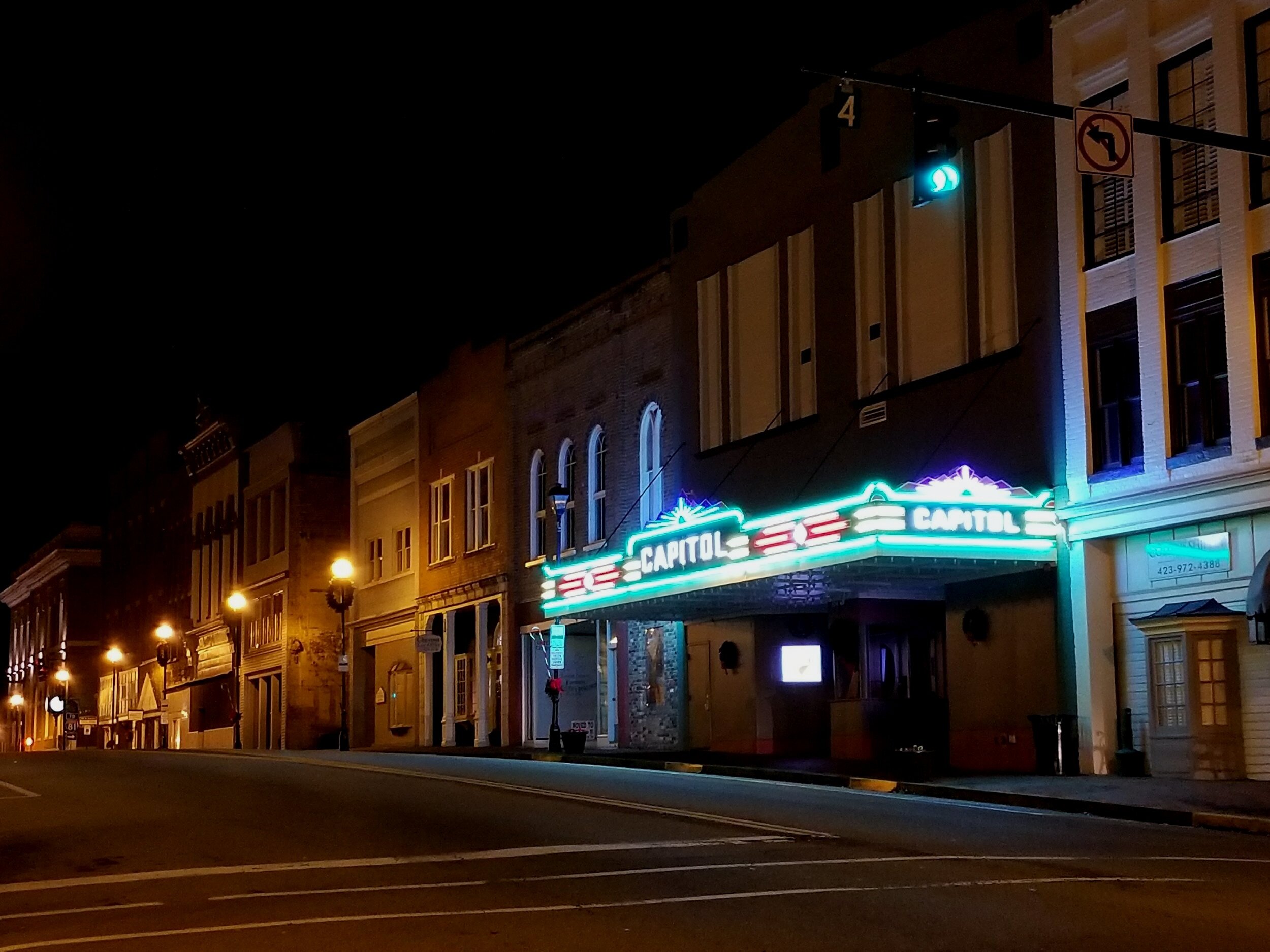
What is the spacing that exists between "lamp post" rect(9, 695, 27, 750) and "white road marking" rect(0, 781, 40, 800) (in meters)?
95.4

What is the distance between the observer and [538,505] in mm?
42719

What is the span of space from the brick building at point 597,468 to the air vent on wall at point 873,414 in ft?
22.5

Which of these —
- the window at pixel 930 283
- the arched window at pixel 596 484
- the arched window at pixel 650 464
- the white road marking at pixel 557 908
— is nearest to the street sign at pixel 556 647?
the arched window at pixel 650 464

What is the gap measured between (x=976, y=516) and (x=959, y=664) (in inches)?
153

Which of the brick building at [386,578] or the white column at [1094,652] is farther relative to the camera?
the brick building at [386,578]

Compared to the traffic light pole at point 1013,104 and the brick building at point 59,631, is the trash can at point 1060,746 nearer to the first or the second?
the traffic light pole at point 1013,104

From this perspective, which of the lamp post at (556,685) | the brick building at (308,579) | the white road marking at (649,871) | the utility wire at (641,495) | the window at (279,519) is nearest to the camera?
the white road marking at (649,871)

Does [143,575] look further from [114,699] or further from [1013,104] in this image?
[1013,104]

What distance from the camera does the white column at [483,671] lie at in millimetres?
44844

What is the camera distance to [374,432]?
54094 mm

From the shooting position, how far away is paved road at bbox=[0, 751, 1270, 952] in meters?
10.6

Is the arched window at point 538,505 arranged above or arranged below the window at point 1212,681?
above

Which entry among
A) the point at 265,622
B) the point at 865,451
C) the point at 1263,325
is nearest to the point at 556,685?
the point at 865,451

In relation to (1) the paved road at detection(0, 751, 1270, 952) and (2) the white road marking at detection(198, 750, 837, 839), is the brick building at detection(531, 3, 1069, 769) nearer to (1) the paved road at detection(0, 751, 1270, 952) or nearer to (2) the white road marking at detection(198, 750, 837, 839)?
(2) the white road marking at detection(198, 750, 837, 839)
